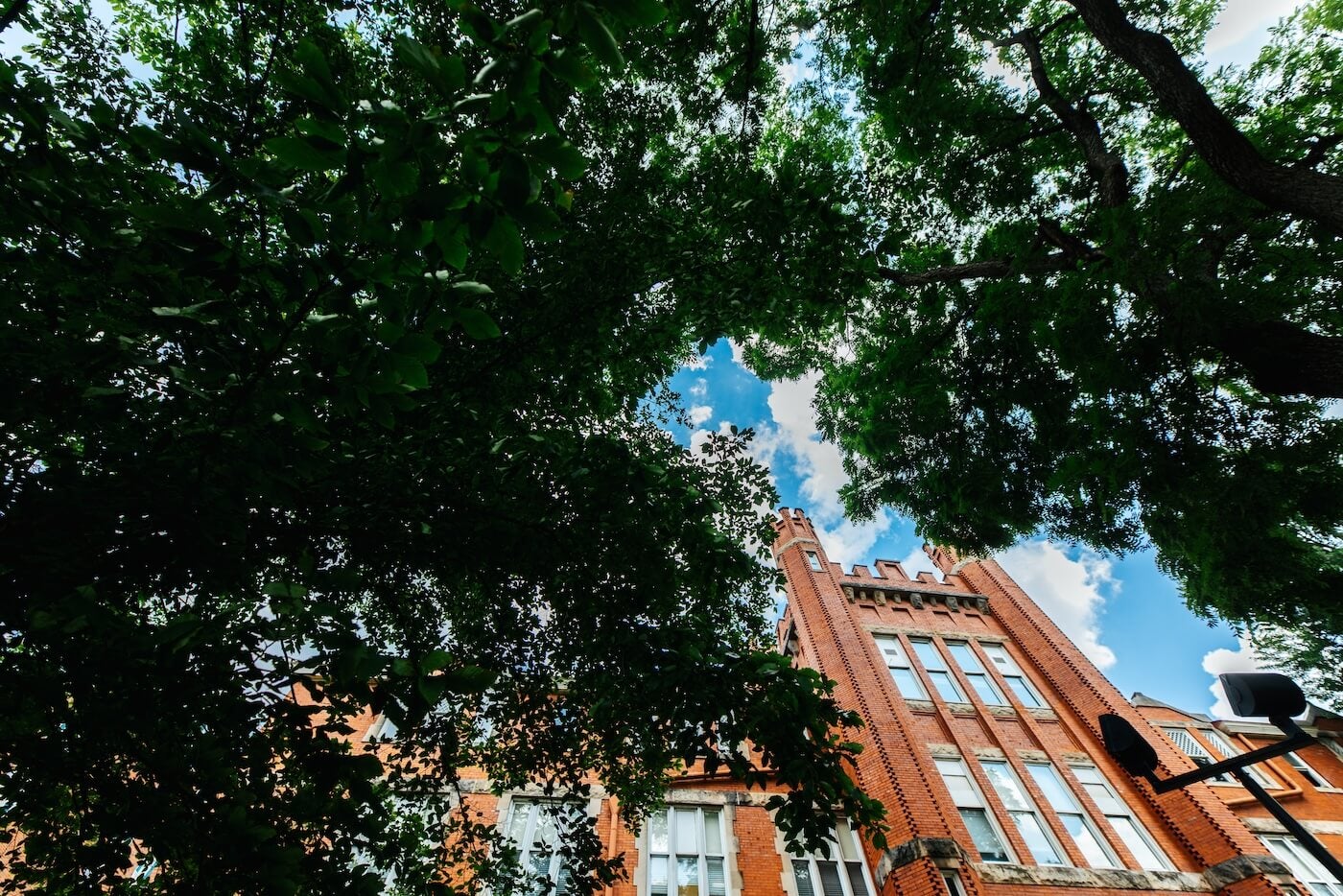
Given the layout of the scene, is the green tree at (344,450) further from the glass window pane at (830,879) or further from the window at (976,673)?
the window at (976,673)

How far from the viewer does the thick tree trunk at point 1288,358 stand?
520 centimetres

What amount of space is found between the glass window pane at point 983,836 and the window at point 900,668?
3.09 meters

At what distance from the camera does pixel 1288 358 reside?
210 inches

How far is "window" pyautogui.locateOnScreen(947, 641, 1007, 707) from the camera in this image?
15047 mm

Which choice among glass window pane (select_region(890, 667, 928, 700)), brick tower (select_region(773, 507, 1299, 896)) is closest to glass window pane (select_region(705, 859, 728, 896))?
brick tower (select_region(773, 507, 1299, 896))

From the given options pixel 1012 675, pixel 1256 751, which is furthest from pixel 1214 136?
pixel 1012 675

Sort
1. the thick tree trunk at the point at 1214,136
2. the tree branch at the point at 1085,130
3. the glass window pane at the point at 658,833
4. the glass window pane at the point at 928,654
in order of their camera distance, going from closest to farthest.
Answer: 1. the thick tree trunk at the point at 1214,136
2. the tree branch at the point at 1085,130
3. the glass window pane at the point at 658,833
4. the glass window pane at the point at 928,654

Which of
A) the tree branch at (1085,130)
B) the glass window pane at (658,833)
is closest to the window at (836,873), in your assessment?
the glass window pane at (658,833)

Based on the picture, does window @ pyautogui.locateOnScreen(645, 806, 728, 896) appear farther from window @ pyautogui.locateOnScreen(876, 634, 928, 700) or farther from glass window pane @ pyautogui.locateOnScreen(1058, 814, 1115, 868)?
glass window pane @ pyautogui.locateOnScreen(1058, 814, 1115, 868)

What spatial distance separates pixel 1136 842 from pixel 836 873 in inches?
264

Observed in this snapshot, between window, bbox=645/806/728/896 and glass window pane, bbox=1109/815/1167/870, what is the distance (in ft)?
28.5

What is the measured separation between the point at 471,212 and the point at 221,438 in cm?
224

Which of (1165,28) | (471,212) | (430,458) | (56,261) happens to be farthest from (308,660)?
(1165,28)

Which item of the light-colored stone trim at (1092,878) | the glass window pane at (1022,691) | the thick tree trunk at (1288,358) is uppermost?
the glass window pane at (1022,691)
